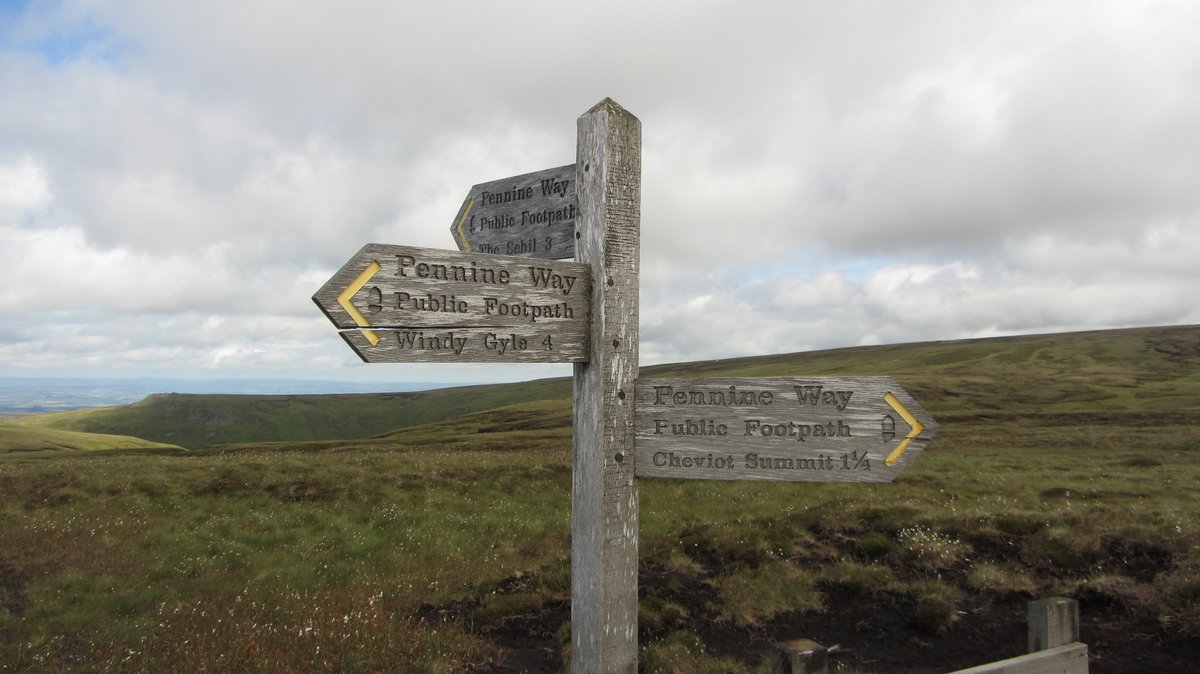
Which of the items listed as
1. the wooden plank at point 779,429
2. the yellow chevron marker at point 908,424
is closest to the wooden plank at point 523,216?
the wooden plank at point 779,429

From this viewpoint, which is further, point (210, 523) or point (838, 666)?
point (210, 523)

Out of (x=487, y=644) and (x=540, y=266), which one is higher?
(x=540, y=266)

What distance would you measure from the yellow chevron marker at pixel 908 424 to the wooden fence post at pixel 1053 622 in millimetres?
1219

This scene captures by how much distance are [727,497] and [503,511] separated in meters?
6.12

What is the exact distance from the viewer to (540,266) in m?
4.48

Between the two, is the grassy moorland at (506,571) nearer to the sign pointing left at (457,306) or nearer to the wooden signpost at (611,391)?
the wooden signpost at (611,391)

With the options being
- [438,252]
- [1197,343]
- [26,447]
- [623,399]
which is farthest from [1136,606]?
[1197,343]

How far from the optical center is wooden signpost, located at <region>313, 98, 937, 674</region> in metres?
4.22

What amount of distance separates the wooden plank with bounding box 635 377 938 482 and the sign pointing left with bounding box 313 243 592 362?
2.70 feet

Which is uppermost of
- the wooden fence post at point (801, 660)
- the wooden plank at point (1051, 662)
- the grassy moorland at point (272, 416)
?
the wooden fence post at point (801, 660)

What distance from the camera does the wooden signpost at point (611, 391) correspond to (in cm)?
422

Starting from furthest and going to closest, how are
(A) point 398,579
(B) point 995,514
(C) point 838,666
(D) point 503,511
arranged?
(D) point 503,511 → (B) point 995,514 → (A) point 398,579 → (C) point 838,666

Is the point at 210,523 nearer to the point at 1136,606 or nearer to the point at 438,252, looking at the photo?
the point at 438,252

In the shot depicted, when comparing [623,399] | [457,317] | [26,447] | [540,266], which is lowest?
[26,447]
